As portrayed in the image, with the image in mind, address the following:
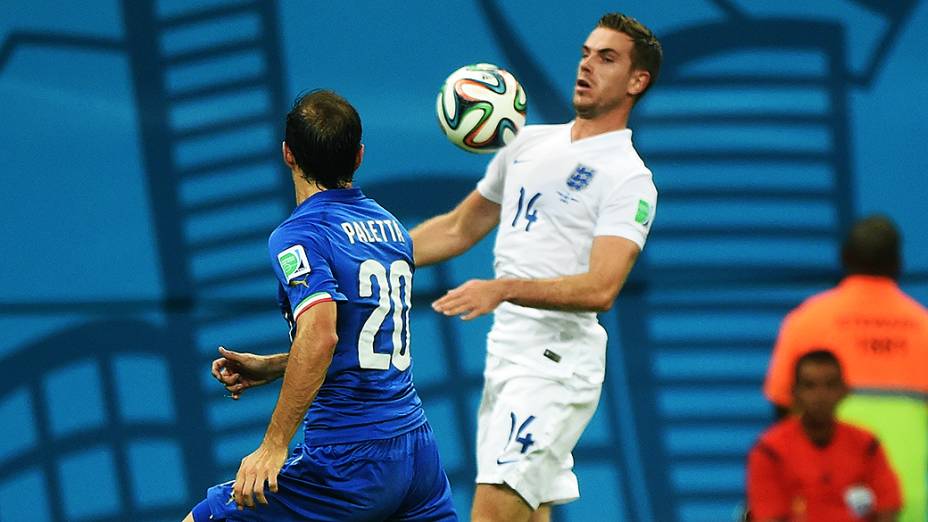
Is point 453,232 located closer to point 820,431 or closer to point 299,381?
point 820,431

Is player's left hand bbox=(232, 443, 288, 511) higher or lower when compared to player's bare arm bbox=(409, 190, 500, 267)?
lower

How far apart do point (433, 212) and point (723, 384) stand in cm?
200

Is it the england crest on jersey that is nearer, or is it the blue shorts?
the blue shorts

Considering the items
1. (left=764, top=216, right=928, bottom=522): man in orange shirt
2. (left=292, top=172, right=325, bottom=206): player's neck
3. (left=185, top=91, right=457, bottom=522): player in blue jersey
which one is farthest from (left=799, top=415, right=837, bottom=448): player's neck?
(left=292, top=172, right=325, bottom=206): player's neck

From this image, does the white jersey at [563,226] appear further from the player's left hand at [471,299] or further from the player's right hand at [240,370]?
the player's right hand at [240,370]

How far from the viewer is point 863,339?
607 centimetres

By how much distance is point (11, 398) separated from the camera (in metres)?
8.98

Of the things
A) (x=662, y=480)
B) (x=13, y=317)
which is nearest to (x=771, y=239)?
(x=662, y=480)

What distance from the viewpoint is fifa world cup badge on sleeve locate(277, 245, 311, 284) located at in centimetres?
479

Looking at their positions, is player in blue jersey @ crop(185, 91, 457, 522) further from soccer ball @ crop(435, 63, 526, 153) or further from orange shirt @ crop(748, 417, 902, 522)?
soccer ball @ crop(435, 63, 526, 153)

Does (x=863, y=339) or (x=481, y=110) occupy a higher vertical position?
(x=481, y=110)

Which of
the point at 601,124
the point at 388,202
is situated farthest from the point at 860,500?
the point at 388,202

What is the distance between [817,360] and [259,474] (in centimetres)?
215

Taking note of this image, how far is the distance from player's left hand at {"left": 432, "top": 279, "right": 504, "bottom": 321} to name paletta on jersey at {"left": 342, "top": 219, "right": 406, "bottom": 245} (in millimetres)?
287
